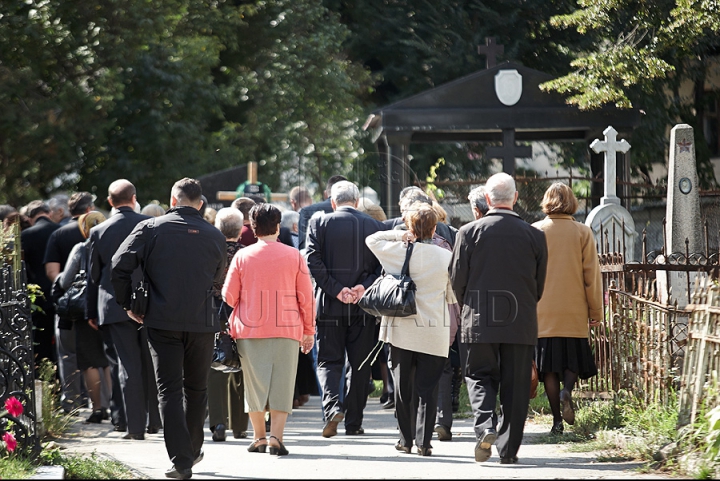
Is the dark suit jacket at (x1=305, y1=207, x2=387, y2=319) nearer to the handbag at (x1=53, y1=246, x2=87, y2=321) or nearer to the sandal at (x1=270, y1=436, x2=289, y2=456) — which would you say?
the sandal at (x1=270, y1=436, x2=289, y2=456)

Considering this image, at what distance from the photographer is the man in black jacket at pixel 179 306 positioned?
707cm

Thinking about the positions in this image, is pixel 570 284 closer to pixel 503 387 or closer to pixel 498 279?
pixel 498 279

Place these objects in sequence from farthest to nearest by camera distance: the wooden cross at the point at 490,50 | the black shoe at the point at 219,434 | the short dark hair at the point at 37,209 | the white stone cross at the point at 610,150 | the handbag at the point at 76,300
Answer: the wooden cross at the point at 490,50
the white stone cross at the point at 610,150
the short dark hair at the point at 37,209
the handbag at the point at 76,300
the black shoe at the point at 219,434

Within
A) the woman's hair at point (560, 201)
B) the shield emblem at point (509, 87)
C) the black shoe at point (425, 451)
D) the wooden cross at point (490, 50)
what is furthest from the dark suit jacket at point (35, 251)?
the wooden cross at point (490, 50)

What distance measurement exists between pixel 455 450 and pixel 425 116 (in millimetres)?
7528

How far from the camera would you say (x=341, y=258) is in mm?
9359

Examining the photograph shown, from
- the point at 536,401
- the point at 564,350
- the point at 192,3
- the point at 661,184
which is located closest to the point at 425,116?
the point at 661,184

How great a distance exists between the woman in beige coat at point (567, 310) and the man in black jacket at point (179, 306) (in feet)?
9.41

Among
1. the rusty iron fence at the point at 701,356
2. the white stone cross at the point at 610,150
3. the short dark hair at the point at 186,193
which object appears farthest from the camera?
the white stone cross at the point at 610,150

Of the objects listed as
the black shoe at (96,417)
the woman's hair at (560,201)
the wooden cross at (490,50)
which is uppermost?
the wooden cross at (490,50)

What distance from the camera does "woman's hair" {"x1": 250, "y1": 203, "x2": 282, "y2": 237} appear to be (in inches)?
320

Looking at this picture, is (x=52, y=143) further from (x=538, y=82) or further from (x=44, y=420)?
(x=44, y=420)

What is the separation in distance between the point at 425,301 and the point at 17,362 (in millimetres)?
2983

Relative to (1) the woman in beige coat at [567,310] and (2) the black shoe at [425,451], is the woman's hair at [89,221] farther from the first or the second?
(1) the woman in beige coat at [567,310]
